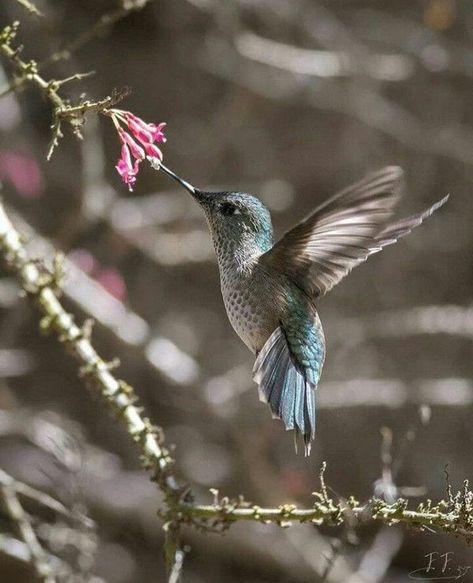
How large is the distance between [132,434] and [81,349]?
227 mm

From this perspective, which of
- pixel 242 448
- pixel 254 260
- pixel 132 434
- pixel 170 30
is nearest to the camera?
pixel 132 434

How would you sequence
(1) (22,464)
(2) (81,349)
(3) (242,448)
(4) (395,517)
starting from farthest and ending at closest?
(1) (22,464), (3) (242,448), (2) (81,349), (4) (395,517)

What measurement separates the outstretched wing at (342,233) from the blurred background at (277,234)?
173 cm

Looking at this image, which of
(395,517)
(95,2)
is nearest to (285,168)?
(95,2)

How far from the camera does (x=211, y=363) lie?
16.9ft

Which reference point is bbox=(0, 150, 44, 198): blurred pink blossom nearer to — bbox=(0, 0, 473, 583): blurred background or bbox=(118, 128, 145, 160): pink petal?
bbox=(0, 0, 473, 583): blurred background

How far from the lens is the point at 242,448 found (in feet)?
12.6

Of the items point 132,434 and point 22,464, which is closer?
point 132,434

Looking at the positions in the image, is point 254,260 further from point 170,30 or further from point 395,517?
point 170,30

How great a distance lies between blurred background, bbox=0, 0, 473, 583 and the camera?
13.7ft

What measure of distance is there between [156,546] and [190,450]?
537 mm

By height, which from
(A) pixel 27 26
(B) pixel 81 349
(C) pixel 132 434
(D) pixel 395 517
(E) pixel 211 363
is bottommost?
(D) pixel 395 517

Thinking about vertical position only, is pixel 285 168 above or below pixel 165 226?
above

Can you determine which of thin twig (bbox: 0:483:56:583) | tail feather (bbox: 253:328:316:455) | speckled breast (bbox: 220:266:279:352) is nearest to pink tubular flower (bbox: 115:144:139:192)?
tail feather (bbox: 253:328:316:455)
